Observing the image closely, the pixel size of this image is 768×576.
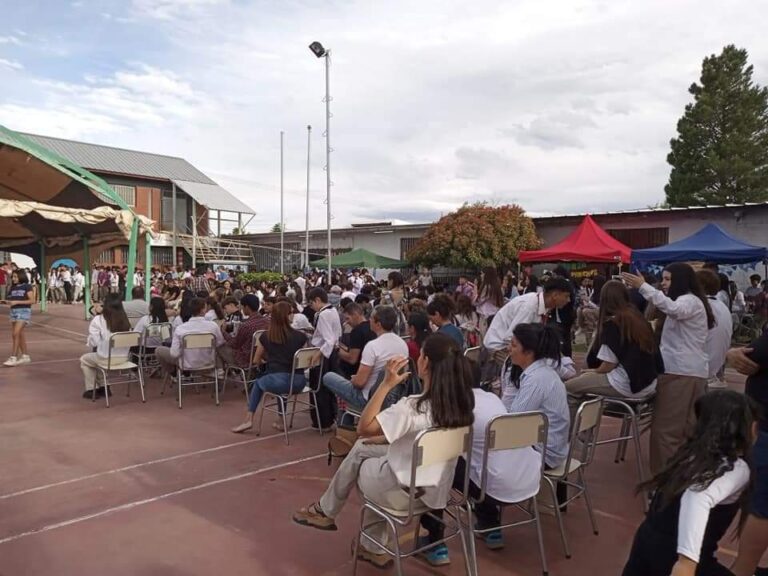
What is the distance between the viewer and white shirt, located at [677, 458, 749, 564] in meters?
1.90

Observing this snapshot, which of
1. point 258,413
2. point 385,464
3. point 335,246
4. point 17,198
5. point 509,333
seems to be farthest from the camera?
point 335,246

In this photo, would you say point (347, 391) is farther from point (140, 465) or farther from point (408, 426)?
point (408, 426)

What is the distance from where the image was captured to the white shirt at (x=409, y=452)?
3.00 meters

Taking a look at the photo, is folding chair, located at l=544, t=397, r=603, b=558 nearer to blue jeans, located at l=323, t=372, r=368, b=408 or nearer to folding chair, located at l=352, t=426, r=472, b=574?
folding chair, located at l=352, t=426, r=472, b=574

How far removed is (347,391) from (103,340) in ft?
12.2

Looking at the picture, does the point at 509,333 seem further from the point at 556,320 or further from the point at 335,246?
the point at 335,246

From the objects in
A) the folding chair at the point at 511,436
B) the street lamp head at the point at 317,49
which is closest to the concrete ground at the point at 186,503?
the folding chair at the point at 511,436

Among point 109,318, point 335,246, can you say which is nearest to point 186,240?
point 335,246

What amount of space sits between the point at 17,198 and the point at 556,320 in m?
12.6

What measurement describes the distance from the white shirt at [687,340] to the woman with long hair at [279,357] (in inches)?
132

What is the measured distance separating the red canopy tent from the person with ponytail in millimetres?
10358

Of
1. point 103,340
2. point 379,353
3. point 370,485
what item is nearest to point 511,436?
point 370,485

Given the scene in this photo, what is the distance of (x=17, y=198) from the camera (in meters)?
13.6

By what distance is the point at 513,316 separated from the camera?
5.43m
